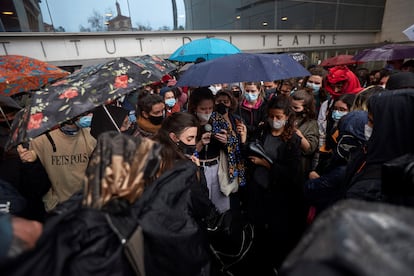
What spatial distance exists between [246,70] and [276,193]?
51.3 inches

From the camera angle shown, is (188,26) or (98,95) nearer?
(98,95)

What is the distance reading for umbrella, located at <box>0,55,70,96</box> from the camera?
2.62 metres

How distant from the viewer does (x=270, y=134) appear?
8.24 ft

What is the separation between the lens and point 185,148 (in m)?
2.06

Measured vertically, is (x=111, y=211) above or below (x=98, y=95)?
below

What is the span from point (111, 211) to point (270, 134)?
6.56 ft

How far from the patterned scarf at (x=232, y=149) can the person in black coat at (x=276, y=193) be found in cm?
16

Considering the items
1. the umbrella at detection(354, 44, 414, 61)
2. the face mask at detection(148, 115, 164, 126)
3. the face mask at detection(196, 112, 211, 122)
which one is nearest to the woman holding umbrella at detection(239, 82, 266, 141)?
the face mask at detection(196, 112, 211, 122)

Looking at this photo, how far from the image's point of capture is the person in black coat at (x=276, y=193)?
7.64ft

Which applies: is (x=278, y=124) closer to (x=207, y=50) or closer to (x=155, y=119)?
(x=155, y=119)

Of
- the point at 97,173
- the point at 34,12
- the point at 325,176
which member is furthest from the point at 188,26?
the point at 97,173

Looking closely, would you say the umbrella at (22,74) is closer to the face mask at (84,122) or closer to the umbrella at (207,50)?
the face mask at (84,122)

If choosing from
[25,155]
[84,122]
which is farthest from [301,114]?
[25,155]

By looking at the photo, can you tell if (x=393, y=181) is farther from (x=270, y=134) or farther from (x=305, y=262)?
(x=270, y=134)
